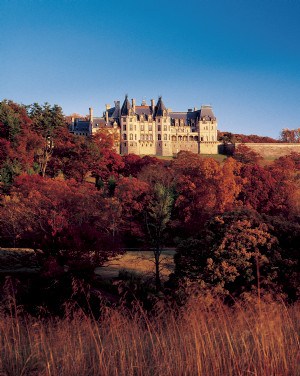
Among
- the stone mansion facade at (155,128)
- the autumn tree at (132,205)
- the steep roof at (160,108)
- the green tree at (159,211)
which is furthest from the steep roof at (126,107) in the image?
the green tree at (159,211)

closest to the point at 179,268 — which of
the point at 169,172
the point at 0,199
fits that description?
the point at 0,199

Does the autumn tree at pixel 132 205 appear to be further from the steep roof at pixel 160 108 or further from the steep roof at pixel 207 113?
the steep roof at pixel 207 113

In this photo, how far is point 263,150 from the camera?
82562mm

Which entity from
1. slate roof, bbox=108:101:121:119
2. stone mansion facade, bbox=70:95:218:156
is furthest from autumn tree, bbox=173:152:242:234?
slate roof, bbox=108:101:121:119

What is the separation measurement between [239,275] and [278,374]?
406 inches

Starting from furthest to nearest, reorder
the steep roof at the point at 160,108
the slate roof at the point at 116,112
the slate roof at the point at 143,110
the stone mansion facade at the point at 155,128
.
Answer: the slate roof at the point at 116,112 < the slate roof at the point at 143,110 < the steep roof at the point at 160,108 < the stone mansion facade at the point at 155,128

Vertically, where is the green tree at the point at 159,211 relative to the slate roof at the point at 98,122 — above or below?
below

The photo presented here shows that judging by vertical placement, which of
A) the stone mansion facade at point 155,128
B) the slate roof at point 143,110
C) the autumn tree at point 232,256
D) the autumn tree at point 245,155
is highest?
the slate roof at point 143,110

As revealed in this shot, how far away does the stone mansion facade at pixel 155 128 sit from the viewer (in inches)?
3246

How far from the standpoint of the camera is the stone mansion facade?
270 ft

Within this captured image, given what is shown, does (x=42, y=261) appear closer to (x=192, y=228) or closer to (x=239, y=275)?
(x=239, y=275)

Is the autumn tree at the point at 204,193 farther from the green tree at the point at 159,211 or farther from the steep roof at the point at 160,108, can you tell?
the steep roof at the point at 160,108

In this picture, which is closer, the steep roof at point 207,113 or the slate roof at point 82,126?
the slate roof at point 82,126

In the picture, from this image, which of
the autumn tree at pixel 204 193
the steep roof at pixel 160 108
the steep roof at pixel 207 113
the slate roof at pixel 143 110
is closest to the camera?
the autumn tree at pixel 204 193
